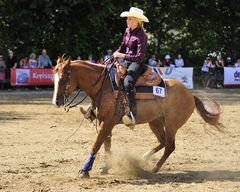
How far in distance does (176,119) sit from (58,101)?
6.96 feet

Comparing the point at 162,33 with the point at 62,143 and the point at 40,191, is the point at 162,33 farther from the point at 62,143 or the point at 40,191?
the point at 40,191

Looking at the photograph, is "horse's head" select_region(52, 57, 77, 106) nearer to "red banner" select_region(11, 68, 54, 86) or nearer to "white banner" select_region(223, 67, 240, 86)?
"red banner" select_region(11, 68, 54, 86)

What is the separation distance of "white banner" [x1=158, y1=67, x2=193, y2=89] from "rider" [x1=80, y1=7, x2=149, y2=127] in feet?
60.8

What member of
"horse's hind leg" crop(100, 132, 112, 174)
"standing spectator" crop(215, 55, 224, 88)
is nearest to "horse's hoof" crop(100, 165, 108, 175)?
"horse's hind leg" crop(100, 132, 112, 174)

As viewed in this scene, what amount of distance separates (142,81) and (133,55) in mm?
505

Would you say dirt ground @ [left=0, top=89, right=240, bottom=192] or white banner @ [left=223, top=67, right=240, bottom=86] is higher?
white banner @ [left=223, top=67, right=240, bottom=86]

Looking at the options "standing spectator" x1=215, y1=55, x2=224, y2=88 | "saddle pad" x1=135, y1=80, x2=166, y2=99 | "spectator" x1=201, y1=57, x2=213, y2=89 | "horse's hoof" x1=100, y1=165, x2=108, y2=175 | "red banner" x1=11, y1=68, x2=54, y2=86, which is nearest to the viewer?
"horse's hoof" x1=100, y1=165, x2=108, y2=175

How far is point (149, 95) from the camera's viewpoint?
930cm

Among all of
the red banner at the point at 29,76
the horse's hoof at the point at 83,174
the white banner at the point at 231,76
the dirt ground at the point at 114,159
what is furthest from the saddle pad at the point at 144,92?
the white banner at the point at 231,76

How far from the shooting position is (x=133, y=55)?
9047 mm

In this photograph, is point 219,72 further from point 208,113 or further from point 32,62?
point 208,113

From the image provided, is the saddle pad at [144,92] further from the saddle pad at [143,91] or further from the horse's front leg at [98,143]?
the horse's front leg at [98,143]

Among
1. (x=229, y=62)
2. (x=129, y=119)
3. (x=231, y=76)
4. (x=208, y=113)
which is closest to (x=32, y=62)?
(x=231, y=76)

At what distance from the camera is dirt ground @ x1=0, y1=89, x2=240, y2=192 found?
822cm
